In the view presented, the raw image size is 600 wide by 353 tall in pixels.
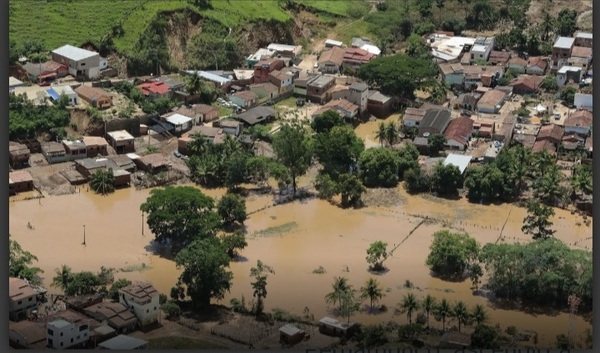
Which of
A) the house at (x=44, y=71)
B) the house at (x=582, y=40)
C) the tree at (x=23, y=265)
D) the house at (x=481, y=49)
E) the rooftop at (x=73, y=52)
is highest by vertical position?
the house at (x=582, y=40)

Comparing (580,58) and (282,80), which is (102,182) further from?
(580,58)

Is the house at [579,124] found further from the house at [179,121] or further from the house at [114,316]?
the house at [114,316]

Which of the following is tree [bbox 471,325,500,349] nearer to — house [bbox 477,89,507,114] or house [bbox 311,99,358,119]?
house [bbox 311,99,358,119]

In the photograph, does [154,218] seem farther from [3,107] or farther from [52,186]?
[3,107]

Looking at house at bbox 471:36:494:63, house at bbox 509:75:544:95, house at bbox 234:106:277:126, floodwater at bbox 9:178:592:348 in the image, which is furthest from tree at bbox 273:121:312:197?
house at bbox 471:36:494:63

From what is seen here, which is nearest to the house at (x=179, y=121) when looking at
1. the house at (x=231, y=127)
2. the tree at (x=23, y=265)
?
the house at (x=231, y=127)
